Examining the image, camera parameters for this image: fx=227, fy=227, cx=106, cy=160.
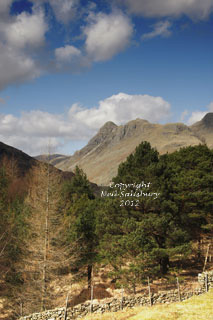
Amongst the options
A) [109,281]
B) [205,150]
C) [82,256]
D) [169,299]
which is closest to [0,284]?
[82,256]

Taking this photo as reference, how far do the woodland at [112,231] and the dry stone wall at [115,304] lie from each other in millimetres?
1595

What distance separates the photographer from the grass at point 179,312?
11484 mm

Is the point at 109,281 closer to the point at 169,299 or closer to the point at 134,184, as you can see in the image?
the point at 169,299

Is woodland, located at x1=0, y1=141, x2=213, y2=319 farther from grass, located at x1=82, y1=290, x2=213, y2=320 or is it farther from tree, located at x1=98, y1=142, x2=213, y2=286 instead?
grass, located at x1=82, y1=290, x2=213, y2=320

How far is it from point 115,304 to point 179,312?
4.53 metres

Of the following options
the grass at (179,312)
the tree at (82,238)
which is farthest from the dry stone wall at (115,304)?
the tree at (82,238)

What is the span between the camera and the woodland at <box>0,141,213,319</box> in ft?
54.9

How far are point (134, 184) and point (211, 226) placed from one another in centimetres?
856

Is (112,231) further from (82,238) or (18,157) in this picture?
(18,157)

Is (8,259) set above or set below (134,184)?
below

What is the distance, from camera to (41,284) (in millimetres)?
15828

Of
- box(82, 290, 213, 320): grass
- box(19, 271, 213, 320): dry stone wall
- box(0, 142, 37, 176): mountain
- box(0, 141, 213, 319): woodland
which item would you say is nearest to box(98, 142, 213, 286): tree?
box(0, 141, 213, 319): woodland

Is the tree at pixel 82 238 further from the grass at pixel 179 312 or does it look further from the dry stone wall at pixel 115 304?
the grass at pixel 179 312

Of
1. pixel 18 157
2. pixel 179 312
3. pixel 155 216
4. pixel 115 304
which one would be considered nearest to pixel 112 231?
pixel 155 216
